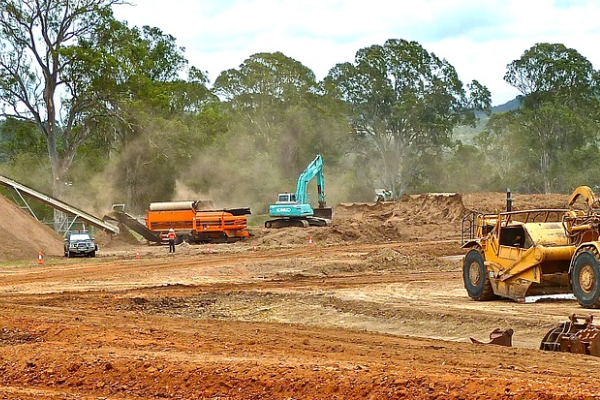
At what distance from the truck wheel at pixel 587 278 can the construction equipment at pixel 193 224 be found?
3102 cm

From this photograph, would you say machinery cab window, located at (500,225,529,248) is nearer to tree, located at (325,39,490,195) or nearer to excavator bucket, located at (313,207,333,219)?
excavator bucket, located at (313,207,333,219)

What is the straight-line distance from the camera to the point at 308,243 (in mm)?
44562

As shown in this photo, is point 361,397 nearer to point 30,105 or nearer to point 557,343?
point 557,343

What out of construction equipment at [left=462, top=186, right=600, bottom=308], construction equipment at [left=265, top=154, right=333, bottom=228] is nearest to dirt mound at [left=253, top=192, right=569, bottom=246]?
construction equipment at [left=265, top=154, right=333, bottom=228]

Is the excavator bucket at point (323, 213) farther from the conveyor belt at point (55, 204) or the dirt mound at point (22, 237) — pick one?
the dirt mound at point (22, 237)

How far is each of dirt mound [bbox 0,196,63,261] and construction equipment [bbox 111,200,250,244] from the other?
5049mm

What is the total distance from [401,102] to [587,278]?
70.0 meters

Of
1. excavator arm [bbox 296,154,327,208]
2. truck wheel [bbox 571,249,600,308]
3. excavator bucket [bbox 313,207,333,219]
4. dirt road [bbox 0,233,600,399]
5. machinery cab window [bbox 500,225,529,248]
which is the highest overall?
excavator arm [bbox 296,154,327,208]

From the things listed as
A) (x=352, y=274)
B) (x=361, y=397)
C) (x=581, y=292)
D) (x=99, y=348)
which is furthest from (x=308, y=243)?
(x=361, y=397)

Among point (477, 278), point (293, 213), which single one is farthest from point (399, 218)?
point (477, 278)

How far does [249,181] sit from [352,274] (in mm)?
48837

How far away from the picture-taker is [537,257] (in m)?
18.4

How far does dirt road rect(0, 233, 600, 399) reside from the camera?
970 centimetres

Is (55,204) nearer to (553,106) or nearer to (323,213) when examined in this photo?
(323,213)
